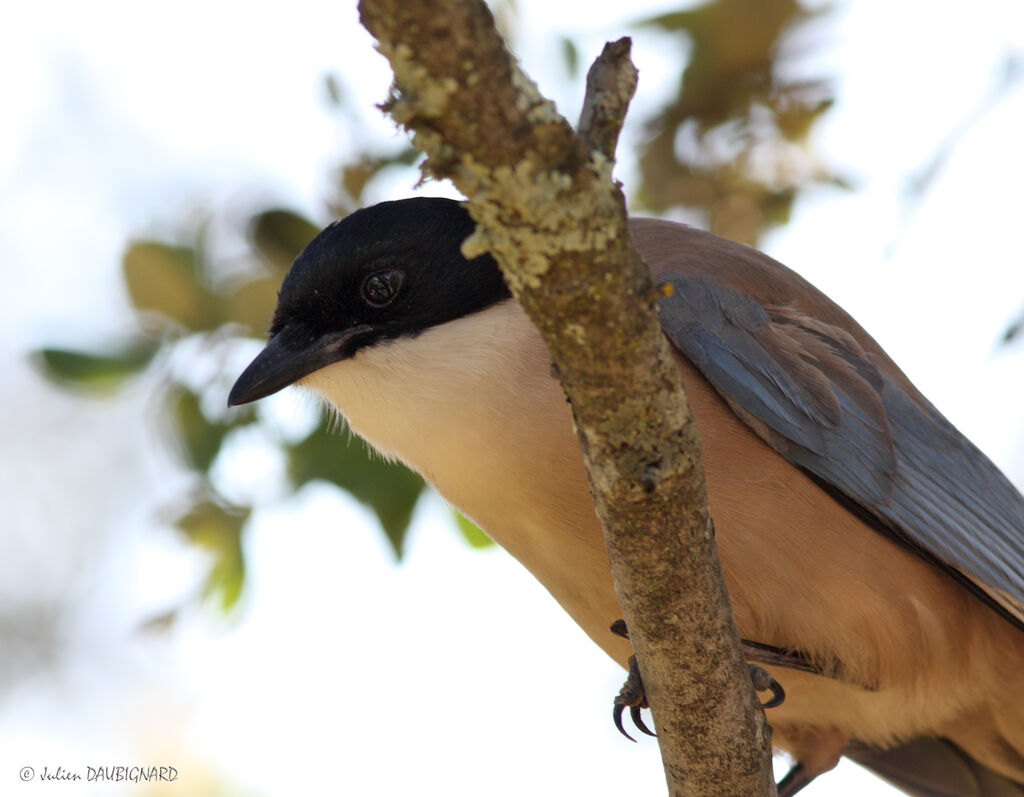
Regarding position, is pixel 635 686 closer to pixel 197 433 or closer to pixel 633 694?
pixel 633 694

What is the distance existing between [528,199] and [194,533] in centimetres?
264

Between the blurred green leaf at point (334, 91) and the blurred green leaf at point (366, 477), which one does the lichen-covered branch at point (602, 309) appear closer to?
the blurred green leaf at point (366, 477)

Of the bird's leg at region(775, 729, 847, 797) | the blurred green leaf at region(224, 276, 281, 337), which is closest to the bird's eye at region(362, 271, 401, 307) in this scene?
the blurred green leaf at region(224, 276, 281, 337)

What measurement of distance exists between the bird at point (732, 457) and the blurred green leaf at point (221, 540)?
69 cm

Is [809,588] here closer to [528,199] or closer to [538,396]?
[538,396]

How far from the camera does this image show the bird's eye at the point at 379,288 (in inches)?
145

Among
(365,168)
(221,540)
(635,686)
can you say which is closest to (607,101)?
(635,686)

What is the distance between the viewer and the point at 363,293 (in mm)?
3676

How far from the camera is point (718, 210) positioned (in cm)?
523

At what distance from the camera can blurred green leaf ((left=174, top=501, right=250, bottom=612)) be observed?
4.18m

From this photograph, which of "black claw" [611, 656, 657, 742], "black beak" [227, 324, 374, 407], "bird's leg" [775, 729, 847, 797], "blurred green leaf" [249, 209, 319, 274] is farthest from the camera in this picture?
"blurred green leaf" [249, 209, 319, 274]

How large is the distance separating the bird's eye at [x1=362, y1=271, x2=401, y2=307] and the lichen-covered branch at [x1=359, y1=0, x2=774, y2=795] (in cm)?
143

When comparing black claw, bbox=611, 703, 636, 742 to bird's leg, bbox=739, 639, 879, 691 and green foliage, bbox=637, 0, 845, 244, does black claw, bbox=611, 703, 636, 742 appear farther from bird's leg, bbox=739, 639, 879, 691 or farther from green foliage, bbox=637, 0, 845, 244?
green foliage, bbox=637, 0, 845, 244

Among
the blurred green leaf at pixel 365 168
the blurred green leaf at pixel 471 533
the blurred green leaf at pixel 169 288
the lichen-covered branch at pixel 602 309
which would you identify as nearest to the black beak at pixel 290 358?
the blurred green leaf at pixel 169 288
